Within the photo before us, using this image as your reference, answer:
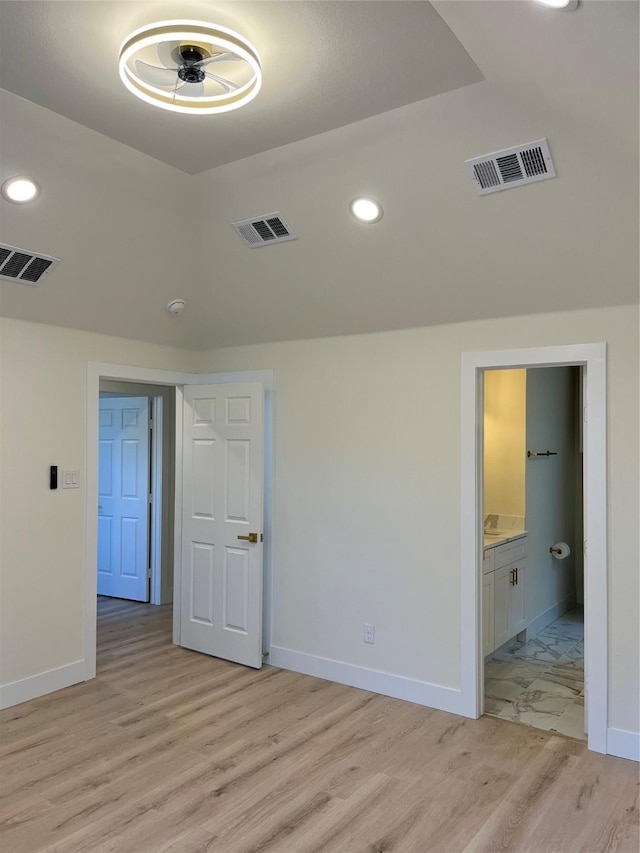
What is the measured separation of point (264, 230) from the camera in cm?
363

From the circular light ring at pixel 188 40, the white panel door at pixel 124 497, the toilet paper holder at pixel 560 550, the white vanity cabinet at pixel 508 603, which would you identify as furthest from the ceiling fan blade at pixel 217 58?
the toilet paper holder at pixel 560 550

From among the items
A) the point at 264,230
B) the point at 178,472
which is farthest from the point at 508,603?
the point at 264,230

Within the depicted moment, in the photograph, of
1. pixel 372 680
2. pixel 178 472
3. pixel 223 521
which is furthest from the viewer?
pixel 178 472

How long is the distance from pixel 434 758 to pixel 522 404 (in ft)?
9.29

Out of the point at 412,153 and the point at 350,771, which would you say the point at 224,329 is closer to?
the point at 412,153

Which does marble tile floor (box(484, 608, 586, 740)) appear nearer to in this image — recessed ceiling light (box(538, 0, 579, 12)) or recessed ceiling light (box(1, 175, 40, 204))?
recessed ceiling light (box(538, 0, 579, 12))

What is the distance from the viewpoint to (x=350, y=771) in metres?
3.07

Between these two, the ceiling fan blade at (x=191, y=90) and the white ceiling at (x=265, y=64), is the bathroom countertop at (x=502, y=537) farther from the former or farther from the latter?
the ceiling fan blade at (x=191, y=90)

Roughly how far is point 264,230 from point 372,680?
9.11 feet

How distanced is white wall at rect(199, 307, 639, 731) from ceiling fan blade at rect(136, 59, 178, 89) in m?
2.04

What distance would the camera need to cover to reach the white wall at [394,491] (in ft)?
10.7

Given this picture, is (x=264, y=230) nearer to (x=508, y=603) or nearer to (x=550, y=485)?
(x=508, y=603)

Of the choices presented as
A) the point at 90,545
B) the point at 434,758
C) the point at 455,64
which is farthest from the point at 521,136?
the point at 90,545

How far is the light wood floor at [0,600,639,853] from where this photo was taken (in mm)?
2564
